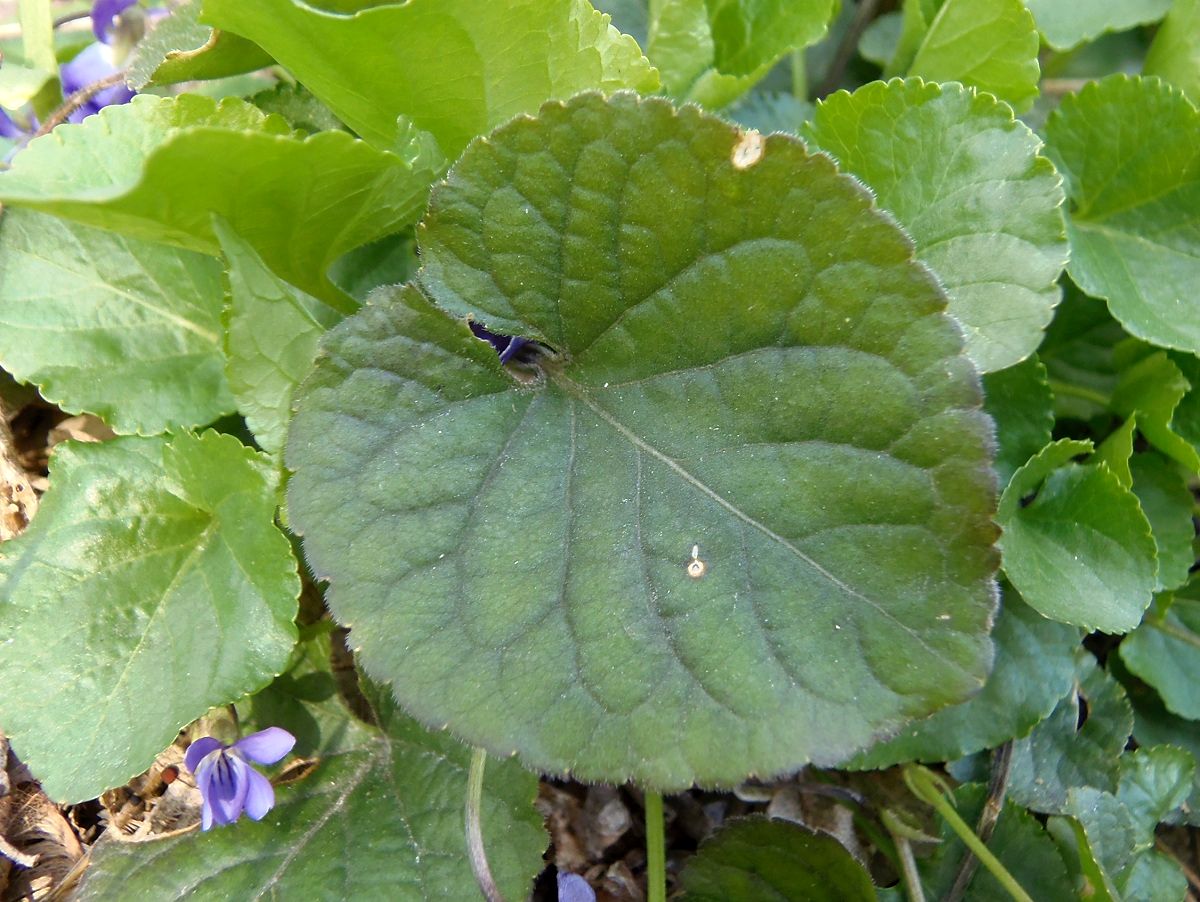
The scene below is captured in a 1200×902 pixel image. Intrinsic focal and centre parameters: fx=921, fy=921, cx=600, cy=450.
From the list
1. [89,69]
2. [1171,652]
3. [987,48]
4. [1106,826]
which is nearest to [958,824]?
[1106,826]

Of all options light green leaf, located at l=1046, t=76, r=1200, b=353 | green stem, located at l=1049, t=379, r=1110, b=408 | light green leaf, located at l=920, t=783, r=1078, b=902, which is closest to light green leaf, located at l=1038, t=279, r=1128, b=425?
green stem, located at l=1049, t=379, r=1110, b=408

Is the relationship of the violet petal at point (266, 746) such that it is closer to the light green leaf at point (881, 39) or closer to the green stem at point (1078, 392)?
the green stem at point (1078, 392)

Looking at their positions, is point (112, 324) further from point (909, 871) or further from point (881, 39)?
point (881, 39)

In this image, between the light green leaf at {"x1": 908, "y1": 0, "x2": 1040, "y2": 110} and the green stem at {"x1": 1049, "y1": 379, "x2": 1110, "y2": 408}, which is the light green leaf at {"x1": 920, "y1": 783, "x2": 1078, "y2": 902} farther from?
the light green leaf at {"x1": 908, "y1": 0, "x2": 1040, "y2": 110}

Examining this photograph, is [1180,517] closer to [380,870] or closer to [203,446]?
[380,870]

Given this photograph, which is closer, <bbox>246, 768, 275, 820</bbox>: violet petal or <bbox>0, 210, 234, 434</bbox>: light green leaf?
<bbox>246, 768, 275, 820</bbox>: violet petal
